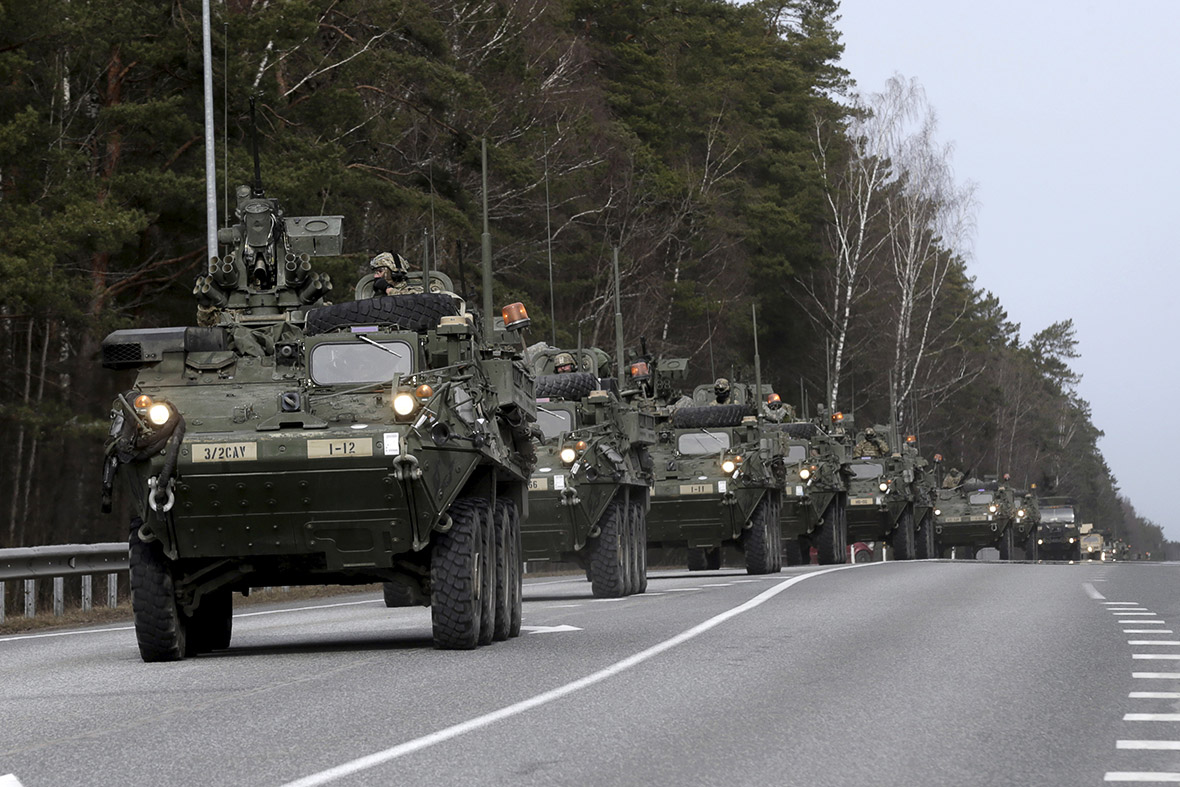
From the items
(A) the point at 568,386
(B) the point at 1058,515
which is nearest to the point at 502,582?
(A) the point at 568,386

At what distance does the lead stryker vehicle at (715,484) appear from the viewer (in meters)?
28.3

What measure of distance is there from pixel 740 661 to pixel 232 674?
3.31m

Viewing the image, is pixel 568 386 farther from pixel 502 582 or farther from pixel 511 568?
pixel 502 582

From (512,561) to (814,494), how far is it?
899 inches

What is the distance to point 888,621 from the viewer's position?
16547 millimetres

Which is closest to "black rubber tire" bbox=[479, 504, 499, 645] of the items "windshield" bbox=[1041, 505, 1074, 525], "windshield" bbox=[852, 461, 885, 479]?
"windshield" bbox=[852, 461, 885, 479]

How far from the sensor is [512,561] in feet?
50.2

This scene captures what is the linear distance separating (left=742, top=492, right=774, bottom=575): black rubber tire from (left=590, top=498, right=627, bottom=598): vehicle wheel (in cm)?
693

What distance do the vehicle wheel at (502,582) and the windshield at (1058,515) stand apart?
5585 cm

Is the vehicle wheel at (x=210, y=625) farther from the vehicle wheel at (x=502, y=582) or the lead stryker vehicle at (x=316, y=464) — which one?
the vehicle wheel at (x=502, y=582)

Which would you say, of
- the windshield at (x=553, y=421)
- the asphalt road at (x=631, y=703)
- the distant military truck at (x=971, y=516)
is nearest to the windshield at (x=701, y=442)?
the windshield at (x=553, y=421)

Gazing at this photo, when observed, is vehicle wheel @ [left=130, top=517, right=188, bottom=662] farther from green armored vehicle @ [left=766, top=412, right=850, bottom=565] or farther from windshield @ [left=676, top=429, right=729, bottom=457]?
green armored vehicle @ [left=766, top=412, right=850, bottom=565]

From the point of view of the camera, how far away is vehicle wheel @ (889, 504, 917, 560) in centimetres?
4547

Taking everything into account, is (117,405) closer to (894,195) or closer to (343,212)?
(343,212)
